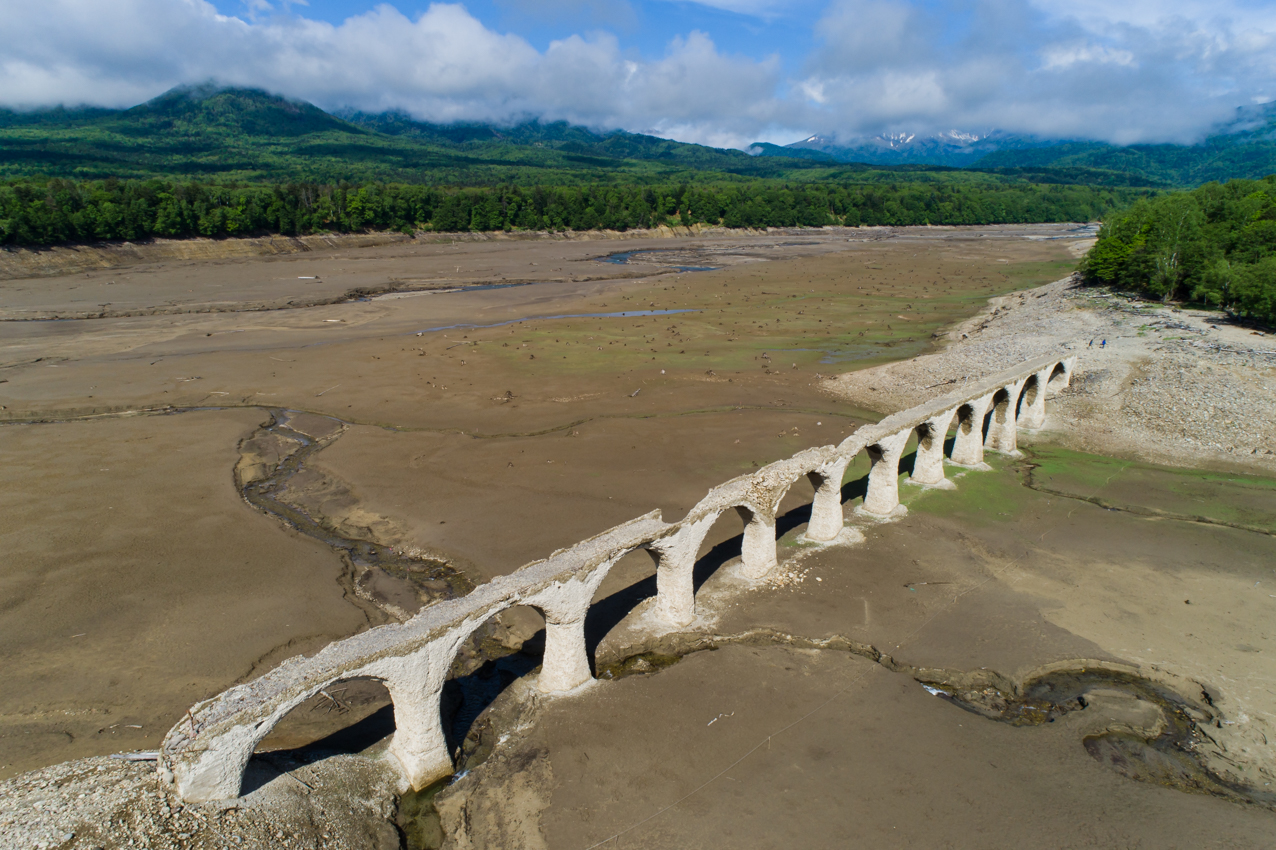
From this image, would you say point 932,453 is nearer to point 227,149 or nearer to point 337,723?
point 337,723

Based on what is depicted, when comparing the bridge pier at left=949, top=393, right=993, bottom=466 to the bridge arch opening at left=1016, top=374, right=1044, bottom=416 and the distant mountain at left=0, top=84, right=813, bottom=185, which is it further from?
the distant mountain at left=0, top=84, right=813, bottom=185

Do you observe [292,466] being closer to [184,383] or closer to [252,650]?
[252,650]

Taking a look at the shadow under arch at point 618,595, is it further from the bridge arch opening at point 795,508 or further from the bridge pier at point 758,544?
the bridge arch opening at point 795,508

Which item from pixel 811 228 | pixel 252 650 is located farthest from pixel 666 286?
pixel 811 228

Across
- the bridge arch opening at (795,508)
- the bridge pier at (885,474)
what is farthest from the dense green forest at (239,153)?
the bridge pier at (885,474)

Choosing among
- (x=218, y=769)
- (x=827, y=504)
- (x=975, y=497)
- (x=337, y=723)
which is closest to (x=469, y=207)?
(x=975, y=497)
